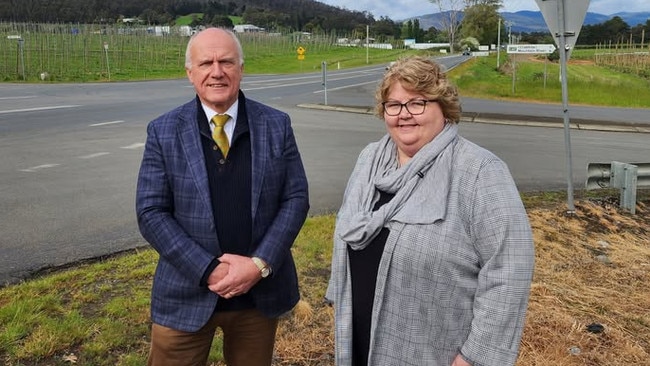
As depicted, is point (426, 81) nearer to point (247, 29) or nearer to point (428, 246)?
point (428, 246)

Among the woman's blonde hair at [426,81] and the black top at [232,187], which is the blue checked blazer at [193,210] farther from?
the woman's blonde hair at [426,81]

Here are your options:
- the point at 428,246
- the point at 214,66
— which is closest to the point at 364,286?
the point at 428,246

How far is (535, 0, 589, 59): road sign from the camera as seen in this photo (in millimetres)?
6609

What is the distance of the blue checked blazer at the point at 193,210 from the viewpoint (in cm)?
222

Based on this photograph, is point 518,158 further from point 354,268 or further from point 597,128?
point 354,268

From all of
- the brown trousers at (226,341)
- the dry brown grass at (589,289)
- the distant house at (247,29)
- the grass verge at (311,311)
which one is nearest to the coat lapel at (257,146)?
the brown trousers at (226,341)

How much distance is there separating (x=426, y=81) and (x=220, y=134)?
826 millimetres

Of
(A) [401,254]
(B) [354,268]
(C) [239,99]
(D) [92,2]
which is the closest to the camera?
(A) [401,254]

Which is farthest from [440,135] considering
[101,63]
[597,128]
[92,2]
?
[92,2]

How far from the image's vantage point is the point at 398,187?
6.68 ft

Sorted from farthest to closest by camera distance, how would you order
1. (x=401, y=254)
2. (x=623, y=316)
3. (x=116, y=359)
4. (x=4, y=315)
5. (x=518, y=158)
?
(x=518, y=158), (x=623, y=316), (x=4, y=315), (x=116, y=359), (x=401, y=254)

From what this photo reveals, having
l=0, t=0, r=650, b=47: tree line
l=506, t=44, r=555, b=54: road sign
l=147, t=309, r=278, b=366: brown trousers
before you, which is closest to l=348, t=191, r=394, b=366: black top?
l=147, t=309, r=278, b=366: brown trousers

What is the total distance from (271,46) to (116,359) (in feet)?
206

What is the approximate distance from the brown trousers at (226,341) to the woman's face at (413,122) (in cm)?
95
